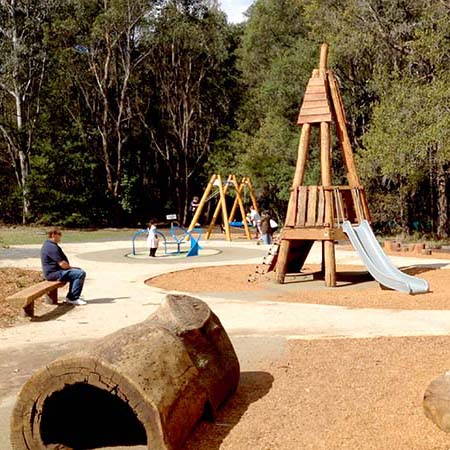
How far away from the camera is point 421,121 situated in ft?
66.7

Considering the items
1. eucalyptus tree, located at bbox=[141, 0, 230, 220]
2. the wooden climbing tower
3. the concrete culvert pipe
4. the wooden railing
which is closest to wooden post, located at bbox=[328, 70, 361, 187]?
the wooden climbing tower

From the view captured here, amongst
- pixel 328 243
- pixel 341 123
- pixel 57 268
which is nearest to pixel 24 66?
pixel 341 123

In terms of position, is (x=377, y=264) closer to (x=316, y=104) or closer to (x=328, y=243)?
(x=328, y=243)

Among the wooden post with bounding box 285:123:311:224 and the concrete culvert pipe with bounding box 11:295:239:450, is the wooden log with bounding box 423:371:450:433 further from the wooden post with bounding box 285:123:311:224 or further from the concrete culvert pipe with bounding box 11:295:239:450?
the wooden post with bounding box 285:123:311:224

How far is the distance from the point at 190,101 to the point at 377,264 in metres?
33.1

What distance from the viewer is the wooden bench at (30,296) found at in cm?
907

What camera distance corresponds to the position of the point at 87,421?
16.4 ft

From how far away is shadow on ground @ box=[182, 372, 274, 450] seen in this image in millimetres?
4461

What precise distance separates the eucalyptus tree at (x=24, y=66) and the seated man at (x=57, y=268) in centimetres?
2641

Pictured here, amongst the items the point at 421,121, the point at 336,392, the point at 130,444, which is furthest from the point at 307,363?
the point at 421,121

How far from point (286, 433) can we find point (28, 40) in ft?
120

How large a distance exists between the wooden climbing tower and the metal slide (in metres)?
0.31

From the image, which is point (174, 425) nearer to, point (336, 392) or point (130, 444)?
point (130, 444)

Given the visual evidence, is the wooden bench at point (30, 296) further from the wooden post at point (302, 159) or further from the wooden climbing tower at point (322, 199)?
the wooden post at point (302, 159)
